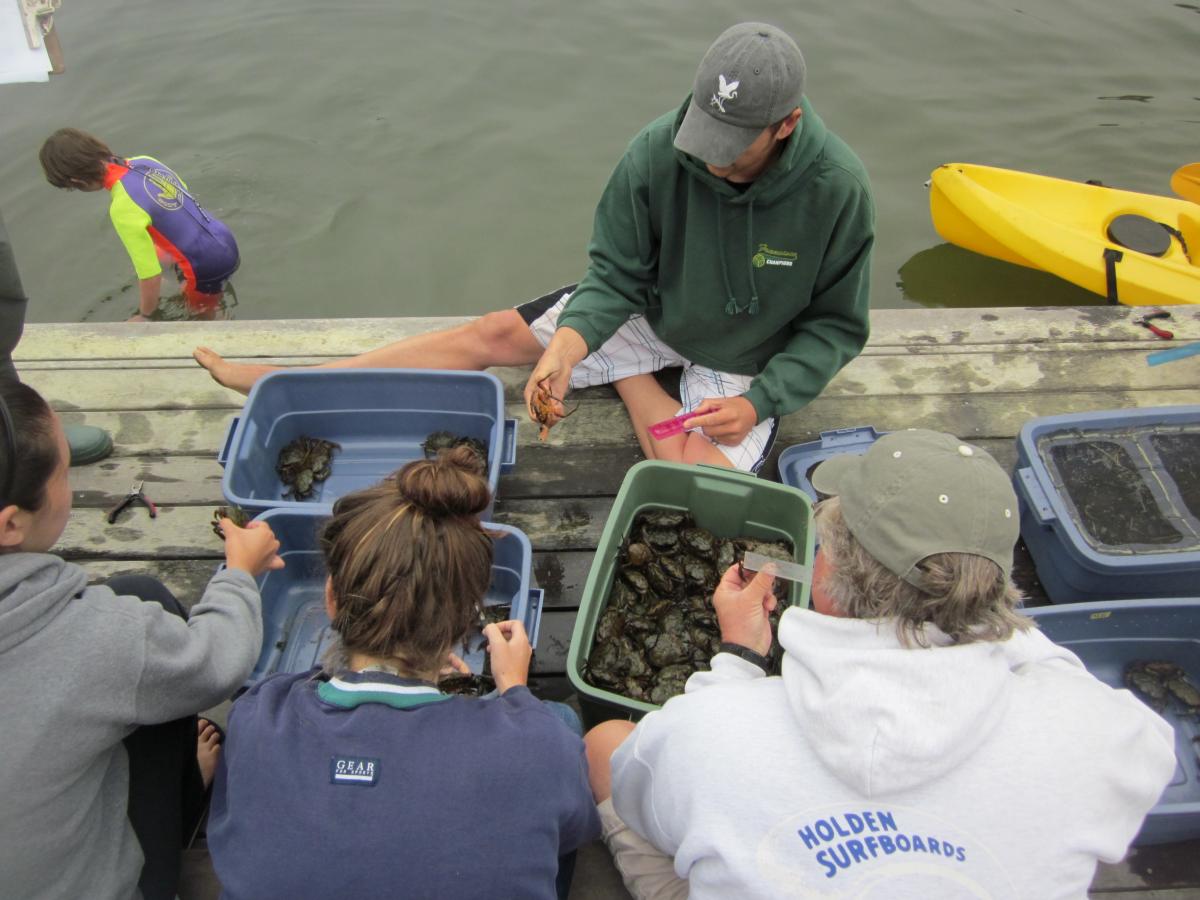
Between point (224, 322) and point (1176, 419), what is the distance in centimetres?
356

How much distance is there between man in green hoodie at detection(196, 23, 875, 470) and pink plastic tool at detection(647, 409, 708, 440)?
0.10 feet

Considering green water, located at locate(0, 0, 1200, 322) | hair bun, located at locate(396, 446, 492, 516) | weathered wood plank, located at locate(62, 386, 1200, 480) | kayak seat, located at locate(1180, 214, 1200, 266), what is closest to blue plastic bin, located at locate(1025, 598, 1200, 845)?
weathered wood plank, located at locate(62, 386, 1200, 480)

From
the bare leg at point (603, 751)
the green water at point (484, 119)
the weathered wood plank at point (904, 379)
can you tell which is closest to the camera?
the bare leg at point (603, 751)

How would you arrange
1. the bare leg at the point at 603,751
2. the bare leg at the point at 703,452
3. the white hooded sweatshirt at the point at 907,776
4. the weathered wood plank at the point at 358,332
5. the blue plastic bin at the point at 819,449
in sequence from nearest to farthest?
the white hooded sweatshirt at the point at 907,776
the bare leg at the point at 603,751
the bare leg at the point at 703,452
the blue plastic bin at the point at 819,449
the weathered wood plank at the point at 358,332

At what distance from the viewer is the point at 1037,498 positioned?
2.35 m

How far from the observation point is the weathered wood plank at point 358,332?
3.19m

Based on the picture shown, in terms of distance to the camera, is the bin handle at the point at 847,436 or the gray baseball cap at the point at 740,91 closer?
the gray baseball cap at the point at 740,91

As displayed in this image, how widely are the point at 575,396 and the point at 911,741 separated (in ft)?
6.91

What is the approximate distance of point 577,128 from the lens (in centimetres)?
581

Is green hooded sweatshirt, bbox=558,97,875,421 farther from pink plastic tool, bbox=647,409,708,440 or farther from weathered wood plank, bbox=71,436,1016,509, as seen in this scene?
weathered wood plank, bbox=71,436,1016,509

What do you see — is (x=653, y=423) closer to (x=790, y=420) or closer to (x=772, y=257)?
(x=790, y=420)

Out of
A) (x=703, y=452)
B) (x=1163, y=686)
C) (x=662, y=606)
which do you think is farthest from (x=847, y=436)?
(x=1163, y=686)

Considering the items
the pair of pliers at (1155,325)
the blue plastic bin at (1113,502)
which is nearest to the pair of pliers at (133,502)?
the blue plastic bin at (1113,502)

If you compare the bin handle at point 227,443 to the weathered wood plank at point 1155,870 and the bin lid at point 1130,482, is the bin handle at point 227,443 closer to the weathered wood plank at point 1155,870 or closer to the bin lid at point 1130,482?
the bin lid at point 1130,482
